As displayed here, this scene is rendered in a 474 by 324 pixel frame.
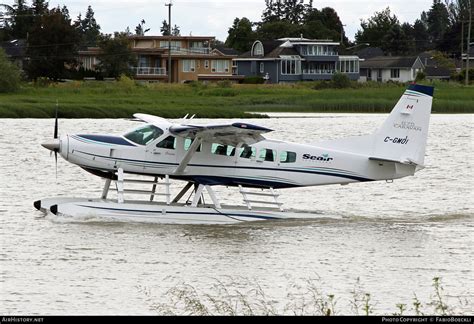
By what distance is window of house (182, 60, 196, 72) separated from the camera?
90.3 metres

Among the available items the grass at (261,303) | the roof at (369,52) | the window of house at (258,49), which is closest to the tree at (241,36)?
the roof at (369,52)

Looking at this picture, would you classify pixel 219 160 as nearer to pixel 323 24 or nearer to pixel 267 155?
pixel 267 155

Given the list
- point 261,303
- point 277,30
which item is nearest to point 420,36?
point 277,30

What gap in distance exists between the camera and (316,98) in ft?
192

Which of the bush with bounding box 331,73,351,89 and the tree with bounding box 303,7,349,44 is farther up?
the tree with bounding box 303,7,349,44

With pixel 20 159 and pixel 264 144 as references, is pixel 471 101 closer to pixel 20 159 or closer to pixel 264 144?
pixel 20 159

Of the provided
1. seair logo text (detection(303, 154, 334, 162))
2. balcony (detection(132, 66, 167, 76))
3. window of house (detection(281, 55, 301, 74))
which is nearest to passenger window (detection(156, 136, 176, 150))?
seair logo text (detection(303, 154, 334, 162))

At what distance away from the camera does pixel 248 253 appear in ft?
56.6

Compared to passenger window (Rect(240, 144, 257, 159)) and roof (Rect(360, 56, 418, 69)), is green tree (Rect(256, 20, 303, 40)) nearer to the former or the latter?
roof (Rect(360, 56, 418, 69))

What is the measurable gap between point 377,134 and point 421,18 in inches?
6312

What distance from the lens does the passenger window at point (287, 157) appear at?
65.8 feet

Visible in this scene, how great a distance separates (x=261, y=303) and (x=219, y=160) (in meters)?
6.67

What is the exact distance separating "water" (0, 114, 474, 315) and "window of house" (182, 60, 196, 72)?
208 feet

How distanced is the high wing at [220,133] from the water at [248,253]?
158 cm
